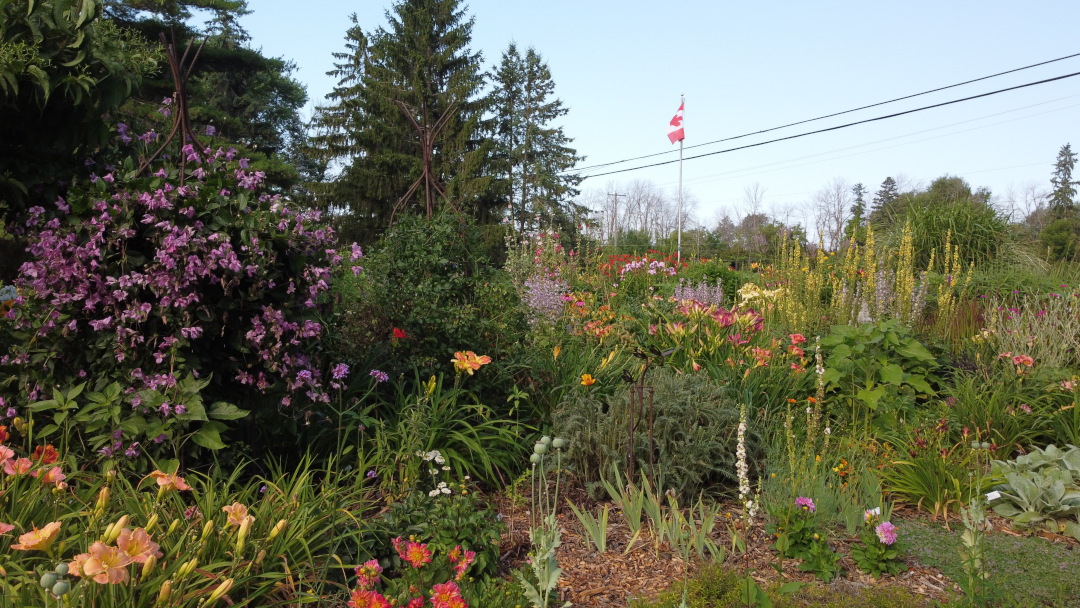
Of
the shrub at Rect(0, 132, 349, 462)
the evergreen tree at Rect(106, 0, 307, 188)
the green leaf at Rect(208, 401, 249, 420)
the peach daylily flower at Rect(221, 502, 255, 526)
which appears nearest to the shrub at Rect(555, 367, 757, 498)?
the shrub at Rect(0, 132, 349, 462)

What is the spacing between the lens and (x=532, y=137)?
24688 millimetres

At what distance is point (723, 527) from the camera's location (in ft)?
9.58

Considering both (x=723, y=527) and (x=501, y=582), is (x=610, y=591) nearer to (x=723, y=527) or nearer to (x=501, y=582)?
(x=501, y=582)

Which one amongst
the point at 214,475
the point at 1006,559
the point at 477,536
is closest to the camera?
the point at 477,536

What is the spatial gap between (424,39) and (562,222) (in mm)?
8008

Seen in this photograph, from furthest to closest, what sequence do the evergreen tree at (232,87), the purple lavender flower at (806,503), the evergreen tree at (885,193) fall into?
the evergreen tree at (885,193), the evergreen tree at (232,87), the purple lavender flower at (806,503)

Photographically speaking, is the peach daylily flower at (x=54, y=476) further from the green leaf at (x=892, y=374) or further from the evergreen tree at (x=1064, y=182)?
the evergreen tree at (x=1064, y=182)

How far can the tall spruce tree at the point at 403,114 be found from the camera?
19.4 meters

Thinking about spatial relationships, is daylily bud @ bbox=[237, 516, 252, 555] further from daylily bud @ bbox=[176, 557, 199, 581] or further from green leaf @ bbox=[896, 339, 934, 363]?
green leaf @ bbox=[896, 339, 934, 363]

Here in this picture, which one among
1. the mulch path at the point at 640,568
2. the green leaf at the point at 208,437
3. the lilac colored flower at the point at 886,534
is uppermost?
the green leaf at the point at 208,437

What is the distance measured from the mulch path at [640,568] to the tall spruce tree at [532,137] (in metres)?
20.9

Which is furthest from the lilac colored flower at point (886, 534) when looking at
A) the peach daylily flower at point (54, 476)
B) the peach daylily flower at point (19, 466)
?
the peach daylily flower at point (19, 466)

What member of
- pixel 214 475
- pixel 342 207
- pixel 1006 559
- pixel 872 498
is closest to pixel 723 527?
pixel 872 498

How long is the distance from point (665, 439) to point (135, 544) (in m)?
2.26
